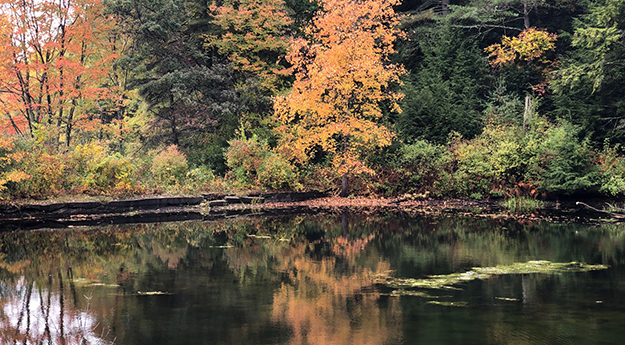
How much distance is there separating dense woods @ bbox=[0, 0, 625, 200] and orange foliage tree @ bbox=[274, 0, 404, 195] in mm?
85

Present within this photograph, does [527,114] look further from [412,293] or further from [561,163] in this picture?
[412,293]

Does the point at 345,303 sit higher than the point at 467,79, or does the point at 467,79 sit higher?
the point at 467,79

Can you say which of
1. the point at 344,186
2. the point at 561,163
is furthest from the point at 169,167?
the point at 561,163

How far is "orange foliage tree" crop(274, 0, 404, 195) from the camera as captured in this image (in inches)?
947

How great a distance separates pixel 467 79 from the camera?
31.5 m

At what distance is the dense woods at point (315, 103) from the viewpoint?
23.2 meters

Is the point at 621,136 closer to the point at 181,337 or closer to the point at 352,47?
the point at 352,47

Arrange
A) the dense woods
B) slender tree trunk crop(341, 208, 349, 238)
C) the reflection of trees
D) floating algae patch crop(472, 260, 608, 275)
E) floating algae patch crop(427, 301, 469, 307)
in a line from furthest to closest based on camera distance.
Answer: the dense woods
slender tree trunk crop(341, 208, 349, 238)
floating algae patch crop(472, 260, 608, 275)
floating algae patch crop(427, 301, 469, 307)
the reflection of trees

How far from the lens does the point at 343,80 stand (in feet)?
80.8

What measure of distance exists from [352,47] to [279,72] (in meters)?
5.23

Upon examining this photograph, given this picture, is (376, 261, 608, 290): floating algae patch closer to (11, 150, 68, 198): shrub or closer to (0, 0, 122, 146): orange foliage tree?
(11, 150, 68, 198): shrub

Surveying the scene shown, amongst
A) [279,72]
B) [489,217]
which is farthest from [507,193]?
[279,72]

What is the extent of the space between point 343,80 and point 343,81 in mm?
83

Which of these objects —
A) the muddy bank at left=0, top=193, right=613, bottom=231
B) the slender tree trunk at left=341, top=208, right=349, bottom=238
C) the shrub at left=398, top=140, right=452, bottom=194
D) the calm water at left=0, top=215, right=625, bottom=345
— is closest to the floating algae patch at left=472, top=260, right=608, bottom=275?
the calm water at left=0, top=215, right=625, bottom=345
